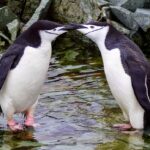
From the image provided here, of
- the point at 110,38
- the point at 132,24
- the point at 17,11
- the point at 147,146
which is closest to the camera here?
the point at 147,146

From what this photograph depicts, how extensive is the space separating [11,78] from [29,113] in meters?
0.50

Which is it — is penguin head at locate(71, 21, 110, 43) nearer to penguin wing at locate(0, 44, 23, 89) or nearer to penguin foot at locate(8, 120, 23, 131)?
penguin wing at locate(0, 44, 23, 89)

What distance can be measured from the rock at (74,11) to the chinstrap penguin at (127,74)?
4463mm

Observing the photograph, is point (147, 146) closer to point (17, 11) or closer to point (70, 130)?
point (70, 130)

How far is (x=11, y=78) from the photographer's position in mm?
6285

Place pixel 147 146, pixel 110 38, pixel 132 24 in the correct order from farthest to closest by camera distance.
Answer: pixel 132 24, pixel 110 38, pixel 147 146

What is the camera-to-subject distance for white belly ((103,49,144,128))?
6.16 meters

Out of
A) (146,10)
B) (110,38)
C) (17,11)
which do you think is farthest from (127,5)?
(110,38)

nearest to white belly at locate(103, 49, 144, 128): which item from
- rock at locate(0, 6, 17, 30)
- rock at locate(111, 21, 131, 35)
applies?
rock at locate(111, 21, 131, 35)

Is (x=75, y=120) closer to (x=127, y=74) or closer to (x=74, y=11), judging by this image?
(x=127, y=74)

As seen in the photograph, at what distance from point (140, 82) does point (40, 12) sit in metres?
5.45

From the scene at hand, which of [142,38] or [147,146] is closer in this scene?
[147,146]

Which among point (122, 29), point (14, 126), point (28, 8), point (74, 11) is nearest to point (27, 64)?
point (14, 126)

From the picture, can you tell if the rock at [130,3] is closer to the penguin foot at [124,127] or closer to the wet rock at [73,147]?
the penguin foot at [124,127]
